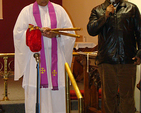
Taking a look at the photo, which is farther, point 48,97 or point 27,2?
point 27,2

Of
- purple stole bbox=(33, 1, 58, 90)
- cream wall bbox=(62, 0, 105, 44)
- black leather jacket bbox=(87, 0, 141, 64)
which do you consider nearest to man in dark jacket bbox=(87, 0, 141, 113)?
black leather jacket bbox=(87, 0, 141, 64)

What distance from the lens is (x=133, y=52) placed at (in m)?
2.97

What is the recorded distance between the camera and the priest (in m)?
3.31

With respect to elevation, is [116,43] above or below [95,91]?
above

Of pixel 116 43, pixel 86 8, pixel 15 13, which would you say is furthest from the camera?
pixel 15 13

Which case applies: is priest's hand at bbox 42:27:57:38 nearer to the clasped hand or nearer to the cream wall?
the clasped hand

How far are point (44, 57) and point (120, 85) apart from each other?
3.70ft

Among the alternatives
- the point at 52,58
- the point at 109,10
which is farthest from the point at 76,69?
the point at 109,10

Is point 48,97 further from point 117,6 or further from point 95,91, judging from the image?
point 117,6

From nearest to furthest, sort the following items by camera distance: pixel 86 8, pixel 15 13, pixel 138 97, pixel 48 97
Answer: pixel 48 97 → pixel 138 97 → pixel 86 8 → pixel 15 13

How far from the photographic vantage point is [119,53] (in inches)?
114

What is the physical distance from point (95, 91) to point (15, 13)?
6961 mm

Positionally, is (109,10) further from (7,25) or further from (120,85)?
(7,25)

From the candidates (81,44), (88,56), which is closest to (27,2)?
(81,44)
